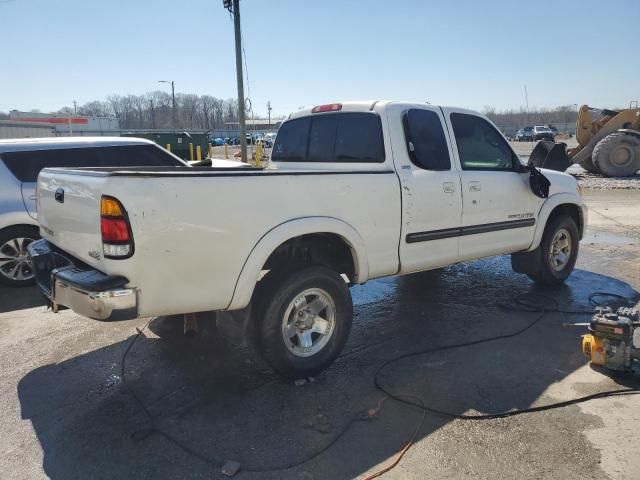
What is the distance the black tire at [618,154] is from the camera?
17203mm

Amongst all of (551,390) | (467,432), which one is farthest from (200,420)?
(551,390)

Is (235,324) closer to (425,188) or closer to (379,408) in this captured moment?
(379,408)

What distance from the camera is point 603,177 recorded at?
18438mm

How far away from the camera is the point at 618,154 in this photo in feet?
57.4

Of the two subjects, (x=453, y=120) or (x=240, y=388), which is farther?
(x=453, y=120)

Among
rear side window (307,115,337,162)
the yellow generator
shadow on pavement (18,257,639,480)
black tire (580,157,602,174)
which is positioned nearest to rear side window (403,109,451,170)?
rear side window (307,115,337,162)

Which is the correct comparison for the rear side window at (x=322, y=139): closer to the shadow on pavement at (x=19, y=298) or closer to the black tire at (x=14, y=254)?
the shadow on pavement at (x=19, y=298)

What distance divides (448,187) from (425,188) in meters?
0.32

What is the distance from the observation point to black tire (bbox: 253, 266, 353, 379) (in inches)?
138

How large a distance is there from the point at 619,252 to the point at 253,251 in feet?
22.3

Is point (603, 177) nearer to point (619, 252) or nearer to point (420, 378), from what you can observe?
point (619, 252)

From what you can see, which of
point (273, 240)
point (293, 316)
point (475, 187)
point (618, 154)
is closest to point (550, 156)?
point (475, 187)

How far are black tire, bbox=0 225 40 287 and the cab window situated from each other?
5.13 meters

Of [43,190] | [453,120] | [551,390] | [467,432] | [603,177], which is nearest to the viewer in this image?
[467,432]
